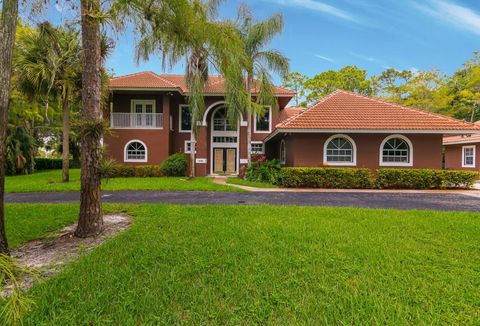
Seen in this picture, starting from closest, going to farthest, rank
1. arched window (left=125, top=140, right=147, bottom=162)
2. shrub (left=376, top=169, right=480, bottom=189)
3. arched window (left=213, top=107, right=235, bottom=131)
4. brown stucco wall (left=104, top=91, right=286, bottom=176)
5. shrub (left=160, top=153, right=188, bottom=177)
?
shrub (left=376, top=169, right=480, bottom=189) → shrub (left=160, top=153, right=188, bottom=177) → brown stucco wall (left=104, top=91, right=286, bottom=176) → arched window (left=125, top=140, right=147, bottom=162) → arched window (left=213, top=107, right=235, bottom=131)

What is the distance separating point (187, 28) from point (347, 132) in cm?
1209

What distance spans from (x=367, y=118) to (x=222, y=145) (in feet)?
32.6

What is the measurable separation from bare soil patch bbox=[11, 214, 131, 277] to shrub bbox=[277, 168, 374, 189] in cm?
913

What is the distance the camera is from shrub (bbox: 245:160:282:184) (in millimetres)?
14722

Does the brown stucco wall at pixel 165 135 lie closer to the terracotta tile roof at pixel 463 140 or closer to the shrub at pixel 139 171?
the shrub at pixel 139 171

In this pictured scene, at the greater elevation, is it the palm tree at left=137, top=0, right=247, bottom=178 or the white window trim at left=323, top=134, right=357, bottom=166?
the palm tree at left=137, top=0, right=247, bottom=178

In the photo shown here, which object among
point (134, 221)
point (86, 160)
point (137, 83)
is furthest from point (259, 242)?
point (137, 83)

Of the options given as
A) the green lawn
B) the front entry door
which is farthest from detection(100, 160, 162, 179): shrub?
the green lawn

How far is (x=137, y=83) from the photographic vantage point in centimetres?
1861

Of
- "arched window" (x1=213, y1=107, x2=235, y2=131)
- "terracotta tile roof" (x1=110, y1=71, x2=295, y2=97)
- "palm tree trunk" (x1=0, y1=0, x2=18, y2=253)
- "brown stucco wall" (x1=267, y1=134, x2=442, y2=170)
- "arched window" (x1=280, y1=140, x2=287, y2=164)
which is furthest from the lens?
"arched window" (x1=213, y1=107, x2=235, y2=131)

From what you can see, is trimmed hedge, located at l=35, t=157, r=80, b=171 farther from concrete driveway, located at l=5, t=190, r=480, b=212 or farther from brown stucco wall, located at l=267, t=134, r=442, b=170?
brown stucco wall, located at l=267, t=134, r=442, b=170

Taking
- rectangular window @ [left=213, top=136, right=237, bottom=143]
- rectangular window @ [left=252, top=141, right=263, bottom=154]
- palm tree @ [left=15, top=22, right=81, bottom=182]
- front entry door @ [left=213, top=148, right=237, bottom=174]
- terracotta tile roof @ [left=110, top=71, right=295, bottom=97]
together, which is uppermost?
terracotta tile roof @ [left=110, top=71, right=295, bottom=97]

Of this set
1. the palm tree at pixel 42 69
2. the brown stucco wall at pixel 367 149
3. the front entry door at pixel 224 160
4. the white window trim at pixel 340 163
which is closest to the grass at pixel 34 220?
the palm tree at pixel 42 69

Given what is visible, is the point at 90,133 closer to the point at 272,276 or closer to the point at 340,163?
the point at 272,276
